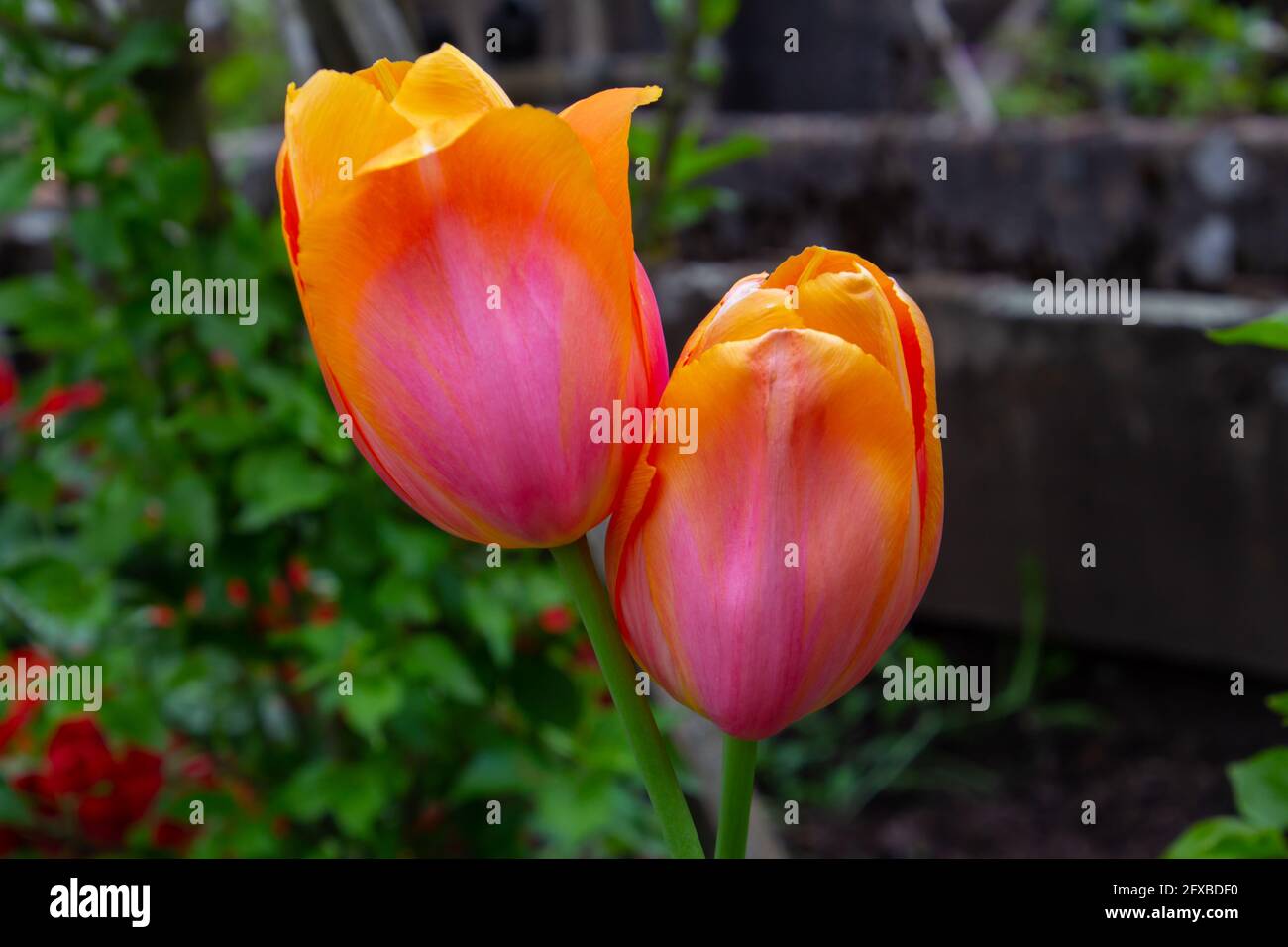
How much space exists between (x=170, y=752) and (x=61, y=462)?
1.06 feet

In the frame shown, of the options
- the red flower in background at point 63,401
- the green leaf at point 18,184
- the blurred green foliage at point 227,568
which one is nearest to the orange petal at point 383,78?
the blurred green foliage at point 227,568

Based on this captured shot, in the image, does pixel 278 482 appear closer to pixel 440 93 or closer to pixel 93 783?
pixel 93 783

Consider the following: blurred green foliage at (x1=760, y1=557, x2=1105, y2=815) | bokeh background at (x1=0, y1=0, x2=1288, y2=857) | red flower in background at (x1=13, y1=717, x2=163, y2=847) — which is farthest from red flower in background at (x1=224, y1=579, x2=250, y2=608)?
blurred green foliage at (x1=760, y1=557, x2=1105, y2=815)

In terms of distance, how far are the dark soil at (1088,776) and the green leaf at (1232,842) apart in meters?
1.44

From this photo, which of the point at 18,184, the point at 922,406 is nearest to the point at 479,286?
the point at 922,406

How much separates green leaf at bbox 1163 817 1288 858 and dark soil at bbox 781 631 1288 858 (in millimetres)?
1444

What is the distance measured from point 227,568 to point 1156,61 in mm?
2563

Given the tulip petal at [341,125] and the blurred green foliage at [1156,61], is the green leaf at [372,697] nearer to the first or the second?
the tulip petal at [341,125]

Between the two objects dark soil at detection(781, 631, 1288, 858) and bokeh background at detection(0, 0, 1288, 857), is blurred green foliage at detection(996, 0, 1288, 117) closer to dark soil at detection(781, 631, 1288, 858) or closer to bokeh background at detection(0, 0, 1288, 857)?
bokeh background at detection(0, 0, 1288, 857)

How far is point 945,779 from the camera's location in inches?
87.8

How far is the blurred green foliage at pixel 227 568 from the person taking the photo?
1.05 metres

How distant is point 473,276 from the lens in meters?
0.30

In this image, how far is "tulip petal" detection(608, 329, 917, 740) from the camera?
0.29m

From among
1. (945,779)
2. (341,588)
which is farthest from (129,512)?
(945,779)
